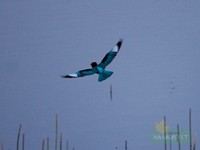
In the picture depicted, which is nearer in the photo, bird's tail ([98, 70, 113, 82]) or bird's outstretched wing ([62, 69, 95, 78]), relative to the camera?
bird's tail ([98, 70, 113, 82])

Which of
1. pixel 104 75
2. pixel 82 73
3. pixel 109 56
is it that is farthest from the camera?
pixel 109 56

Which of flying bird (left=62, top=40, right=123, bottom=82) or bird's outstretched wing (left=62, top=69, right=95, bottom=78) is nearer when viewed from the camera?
flying bird (left=62, top=40, right=123, bottom=82)

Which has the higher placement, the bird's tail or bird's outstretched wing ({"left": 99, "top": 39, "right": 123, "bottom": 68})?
bird's outstretched wing ({"left": 99, "top": 39, "right": 123, "bottom": 68})

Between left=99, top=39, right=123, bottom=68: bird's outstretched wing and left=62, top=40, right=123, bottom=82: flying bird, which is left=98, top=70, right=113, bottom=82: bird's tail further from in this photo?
left=99, top=39, right=123, bottom=68: bird's outstretched wing

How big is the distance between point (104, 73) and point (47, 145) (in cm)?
193

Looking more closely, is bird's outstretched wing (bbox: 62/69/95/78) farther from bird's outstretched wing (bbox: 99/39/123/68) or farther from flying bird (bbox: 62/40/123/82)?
bird's outstretched wing (bbox: 99/39/123/68)

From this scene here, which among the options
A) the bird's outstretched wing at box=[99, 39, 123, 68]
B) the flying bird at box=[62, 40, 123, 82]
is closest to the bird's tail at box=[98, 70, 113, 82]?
the flying bird at box=[62, 40, 123, 82]

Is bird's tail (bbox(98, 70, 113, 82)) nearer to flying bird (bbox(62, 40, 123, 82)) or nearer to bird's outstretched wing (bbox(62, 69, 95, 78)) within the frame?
flying bird (bbox(62, 40, 123, 82))

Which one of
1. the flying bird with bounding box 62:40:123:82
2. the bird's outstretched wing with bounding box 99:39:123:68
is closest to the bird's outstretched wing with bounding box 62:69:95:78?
the flying bird with bounding box 62:40:123:82

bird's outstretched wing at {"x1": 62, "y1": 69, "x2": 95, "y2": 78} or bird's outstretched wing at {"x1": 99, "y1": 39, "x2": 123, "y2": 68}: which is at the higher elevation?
bird's outstretched wing at {"x1": 99, "y1": 39, "x2": 123, "y2": 68}

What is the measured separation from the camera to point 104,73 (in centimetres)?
561

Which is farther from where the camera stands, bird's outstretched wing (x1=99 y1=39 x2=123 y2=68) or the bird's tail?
bird's outstretched wing (x1=99 y1=39 x2=123 y2=68)

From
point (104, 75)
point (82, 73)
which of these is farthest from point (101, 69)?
point (82, 73)

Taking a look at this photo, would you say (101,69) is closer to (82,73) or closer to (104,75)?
(104,75)
